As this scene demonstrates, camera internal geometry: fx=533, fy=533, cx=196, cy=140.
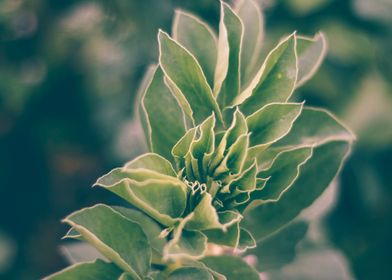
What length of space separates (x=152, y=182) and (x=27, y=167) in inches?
77.8

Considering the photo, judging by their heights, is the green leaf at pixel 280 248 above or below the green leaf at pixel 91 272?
below

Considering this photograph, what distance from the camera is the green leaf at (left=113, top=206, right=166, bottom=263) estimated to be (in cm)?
93

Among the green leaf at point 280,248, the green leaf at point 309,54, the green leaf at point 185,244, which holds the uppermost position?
the green leaf at point 309,54

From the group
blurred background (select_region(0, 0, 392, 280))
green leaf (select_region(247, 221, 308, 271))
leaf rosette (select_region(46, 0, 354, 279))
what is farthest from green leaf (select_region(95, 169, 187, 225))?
blurred background (select_region(0, 0, 392, 280))

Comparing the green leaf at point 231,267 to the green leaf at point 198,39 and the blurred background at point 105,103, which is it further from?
the blurred background at point 105,103

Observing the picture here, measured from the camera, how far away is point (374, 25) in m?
1.92

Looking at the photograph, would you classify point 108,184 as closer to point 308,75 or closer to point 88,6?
point 308,75

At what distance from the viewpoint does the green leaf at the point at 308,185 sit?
102cm

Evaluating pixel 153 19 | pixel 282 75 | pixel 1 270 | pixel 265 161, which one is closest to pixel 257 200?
pixel 265 161

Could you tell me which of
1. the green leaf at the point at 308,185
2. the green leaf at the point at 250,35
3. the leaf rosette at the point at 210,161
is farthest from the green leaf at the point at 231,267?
the green leaf at the point at 250,35

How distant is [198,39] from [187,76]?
0.16m

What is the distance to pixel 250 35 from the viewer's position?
3.43 feet

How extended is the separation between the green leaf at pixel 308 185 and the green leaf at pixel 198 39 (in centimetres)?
26

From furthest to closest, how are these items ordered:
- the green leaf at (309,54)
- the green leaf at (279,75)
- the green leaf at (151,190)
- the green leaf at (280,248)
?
1. the green leaf at (280,248)
2. the green leaf at (309,54)
3. the green leaf at (279,75)
4. the green leaf at (151,190)
